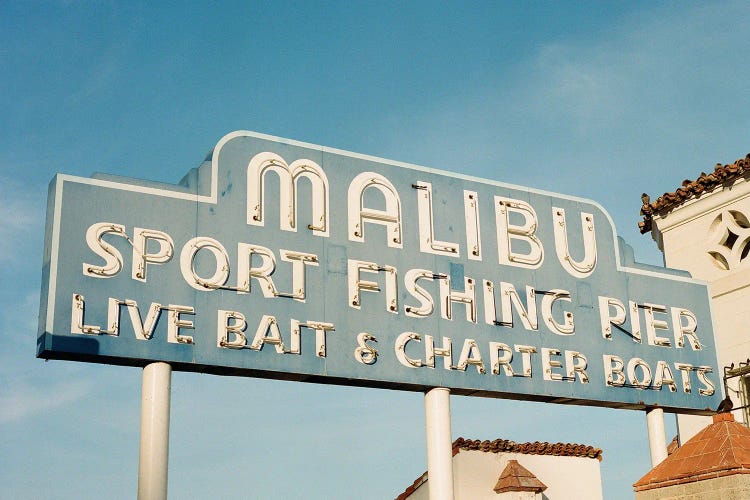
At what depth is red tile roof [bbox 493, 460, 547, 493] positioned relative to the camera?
21.9 metres

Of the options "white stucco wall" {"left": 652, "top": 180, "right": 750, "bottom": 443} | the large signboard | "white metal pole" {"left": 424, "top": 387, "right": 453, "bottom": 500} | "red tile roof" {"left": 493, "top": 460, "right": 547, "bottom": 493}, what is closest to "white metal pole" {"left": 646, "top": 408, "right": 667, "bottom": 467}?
the large signboard

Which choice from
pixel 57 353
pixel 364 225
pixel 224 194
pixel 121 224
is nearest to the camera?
pixel 57 353

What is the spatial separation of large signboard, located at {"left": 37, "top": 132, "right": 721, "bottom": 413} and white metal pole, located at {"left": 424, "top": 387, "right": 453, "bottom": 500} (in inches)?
9.1

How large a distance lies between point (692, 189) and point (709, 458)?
28.4ft

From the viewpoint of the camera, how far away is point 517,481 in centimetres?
2195

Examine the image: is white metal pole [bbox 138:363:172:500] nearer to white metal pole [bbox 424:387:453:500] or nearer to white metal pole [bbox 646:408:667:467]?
white metal pole [bbox 424:387:453:500]

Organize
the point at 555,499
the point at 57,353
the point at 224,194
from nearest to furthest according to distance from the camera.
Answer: the point at 57,353
the point at 224,194
the point at 555,499

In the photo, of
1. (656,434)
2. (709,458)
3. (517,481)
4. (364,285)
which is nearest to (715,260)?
(656,434)

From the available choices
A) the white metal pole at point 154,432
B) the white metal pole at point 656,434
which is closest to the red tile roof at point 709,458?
the white metal pole at point 656,434

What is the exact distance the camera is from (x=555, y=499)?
23.1m

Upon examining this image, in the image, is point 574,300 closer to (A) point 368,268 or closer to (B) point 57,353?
(A) point 368,268

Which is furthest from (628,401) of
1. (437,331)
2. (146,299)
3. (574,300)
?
(146,299)

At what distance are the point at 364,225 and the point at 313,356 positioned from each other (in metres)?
2.08

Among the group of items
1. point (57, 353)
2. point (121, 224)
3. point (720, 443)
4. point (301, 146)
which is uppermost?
point (301, 146)
